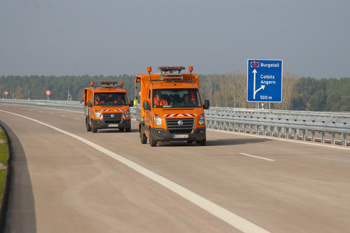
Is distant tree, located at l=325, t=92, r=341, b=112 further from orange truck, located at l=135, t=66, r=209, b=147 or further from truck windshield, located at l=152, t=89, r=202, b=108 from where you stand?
truck windshield, located at l=152, t=89, r=202, b=108

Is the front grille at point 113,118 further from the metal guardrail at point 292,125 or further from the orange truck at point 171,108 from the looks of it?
the orange truck at point 171,108

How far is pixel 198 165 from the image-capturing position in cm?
1284

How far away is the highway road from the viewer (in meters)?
6.62

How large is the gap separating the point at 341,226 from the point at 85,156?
31.6 feet

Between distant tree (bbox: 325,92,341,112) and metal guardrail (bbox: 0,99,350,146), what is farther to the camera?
distant tree (bbox: 325,92,341,112)

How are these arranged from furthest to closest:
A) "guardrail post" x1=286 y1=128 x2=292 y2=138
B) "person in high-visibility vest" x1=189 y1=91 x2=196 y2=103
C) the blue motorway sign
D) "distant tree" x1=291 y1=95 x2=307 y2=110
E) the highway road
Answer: "distant tree" x1=291 y1=95 x2=307 y2=110 < the blue motorway sign < "guardrail post" x1=286 y1=128 x2=292 y2=138 < "person in high-visibility vest" x1=189 y1=91 x2=196 y2=103 < the highway road

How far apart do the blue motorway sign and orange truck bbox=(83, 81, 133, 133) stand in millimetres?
6439

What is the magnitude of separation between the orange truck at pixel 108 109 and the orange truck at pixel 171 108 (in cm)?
655

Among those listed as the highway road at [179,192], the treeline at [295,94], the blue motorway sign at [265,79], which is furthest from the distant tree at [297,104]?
the highway road at [179,192]

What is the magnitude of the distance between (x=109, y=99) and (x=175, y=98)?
9116 millimetres

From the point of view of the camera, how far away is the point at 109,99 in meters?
27.3

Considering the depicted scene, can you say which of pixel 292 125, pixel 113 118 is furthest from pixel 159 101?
pixel 113 118

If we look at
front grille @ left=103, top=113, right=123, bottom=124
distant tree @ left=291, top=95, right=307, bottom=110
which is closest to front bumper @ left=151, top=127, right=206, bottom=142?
front grille @ left=103, top=113, right=123, bottom=124

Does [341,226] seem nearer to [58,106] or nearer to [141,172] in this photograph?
[141,172]
